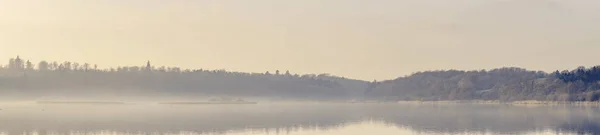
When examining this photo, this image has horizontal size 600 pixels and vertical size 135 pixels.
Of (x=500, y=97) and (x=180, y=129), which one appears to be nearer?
(x=180, y=129)

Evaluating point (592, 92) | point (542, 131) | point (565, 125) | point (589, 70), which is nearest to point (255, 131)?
point (542, 131)

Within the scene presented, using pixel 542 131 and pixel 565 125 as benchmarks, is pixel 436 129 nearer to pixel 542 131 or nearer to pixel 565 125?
pixel 542 131

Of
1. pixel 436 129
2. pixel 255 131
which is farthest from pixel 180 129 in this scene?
pixel 436 129

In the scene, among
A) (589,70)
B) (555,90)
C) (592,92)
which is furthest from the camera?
(555,90)

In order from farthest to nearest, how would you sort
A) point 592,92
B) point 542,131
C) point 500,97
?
point 500,97 < point 592,92 < point 542,131

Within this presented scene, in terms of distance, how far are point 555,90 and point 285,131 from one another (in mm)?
124346

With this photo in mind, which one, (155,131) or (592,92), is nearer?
(155,131)

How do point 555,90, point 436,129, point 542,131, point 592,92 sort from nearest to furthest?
point 542,131
point 436,129
point 592,92
point 555,90

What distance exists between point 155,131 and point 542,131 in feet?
90.5

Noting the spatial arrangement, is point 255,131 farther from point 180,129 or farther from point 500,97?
point 500,97

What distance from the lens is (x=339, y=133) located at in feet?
167

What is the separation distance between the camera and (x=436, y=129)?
54.2m

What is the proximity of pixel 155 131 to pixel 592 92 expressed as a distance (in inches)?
4416

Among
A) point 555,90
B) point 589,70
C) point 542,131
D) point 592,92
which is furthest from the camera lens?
point 555,90
